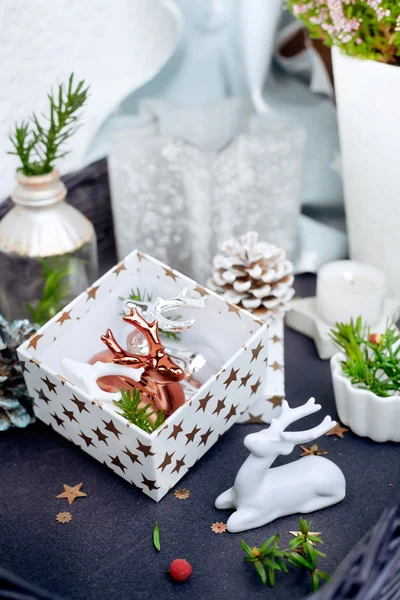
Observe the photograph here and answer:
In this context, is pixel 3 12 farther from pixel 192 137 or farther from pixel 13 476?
pixel 13 476

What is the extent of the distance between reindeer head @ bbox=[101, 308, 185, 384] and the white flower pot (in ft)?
1.02

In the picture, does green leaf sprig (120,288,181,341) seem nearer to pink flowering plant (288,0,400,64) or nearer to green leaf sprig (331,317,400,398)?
green leaf sprig (331,317,400,398)

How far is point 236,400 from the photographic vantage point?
0.66 m

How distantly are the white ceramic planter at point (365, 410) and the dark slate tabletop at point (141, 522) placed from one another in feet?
0.04

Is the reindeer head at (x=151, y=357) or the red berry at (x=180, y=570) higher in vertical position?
the reindeer head at (x=151, y=357)

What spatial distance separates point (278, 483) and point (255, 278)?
0.21 meters

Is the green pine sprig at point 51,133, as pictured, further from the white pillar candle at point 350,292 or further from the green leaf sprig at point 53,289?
the white pillar candle at point 350,292

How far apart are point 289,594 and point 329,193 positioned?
526mm

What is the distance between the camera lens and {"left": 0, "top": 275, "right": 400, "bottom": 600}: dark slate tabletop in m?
0.58

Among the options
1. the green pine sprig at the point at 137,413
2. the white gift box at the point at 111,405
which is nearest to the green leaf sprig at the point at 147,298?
the white gift box at the point at 111,405

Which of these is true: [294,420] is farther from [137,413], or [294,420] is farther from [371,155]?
[371,155]

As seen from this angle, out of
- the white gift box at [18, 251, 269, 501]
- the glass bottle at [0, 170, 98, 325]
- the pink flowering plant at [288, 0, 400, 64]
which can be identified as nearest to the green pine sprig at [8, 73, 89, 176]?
the glass bottle at [0, 170, 98, 325]

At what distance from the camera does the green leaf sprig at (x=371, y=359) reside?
0.68 metres

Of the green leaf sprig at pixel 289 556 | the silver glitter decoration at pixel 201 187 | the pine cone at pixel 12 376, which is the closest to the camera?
the green leaf sprig at pixel 289 556
